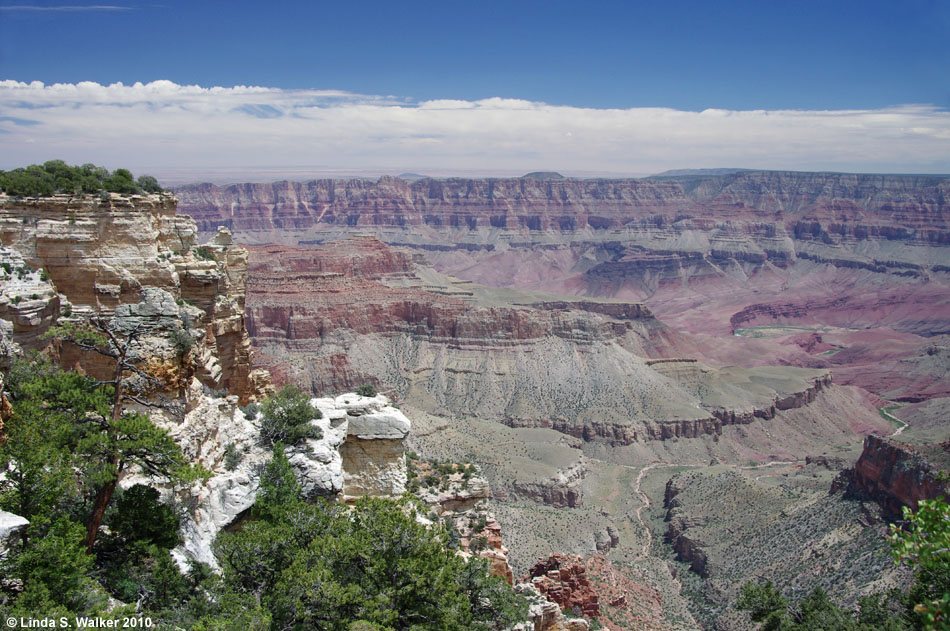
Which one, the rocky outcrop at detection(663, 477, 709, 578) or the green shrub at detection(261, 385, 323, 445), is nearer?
the green shrub at detection(261, 385, 323, 445)

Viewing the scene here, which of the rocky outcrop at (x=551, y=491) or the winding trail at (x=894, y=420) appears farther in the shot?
the winding trail at (x=894, y=420)

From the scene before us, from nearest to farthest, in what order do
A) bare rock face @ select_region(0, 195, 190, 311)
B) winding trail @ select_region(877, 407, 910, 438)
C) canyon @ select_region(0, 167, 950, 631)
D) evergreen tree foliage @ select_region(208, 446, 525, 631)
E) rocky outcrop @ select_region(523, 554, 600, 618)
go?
evergreen tree foliage @ select_region(208, 446, 525, 631)
bare rock face @ select_region(0, 195, 190, 311)
canyon @ select_region(0, 167, 950, 631)
rocky outcrop @ select_region(523, 554, 600, 618)
winding trail @ select_region(877, 407, 910, 438)

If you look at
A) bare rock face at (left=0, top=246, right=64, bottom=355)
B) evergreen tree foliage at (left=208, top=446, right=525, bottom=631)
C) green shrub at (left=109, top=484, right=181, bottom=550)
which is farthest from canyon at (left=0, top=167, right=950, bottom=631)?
evergreen tree foliage at (left=208, top=446, right=525, bottom=631)

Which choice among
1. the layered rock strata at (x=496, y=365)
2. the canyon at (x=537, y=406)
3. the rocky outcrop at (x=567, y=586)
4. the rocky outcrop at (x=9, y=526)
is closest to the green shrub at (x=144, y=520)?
the canyon at (x=537, y=406)

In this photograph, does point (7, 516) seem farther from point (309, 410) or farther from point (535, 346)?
point (535, 346)

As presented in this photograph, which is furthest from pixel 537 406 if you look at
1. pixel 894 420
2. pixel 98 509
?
pixel 98 509

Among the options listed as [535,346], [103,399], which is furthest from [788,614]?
[535,346]

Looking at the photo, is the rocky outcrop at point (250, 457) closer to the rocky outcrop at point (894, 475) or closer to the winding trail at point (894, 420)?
the rocky outcrop at point (894, 475)

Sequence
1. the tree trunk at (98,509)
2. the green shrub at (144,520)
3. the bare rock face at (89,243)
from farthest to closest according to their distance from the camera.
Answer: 1. the bare rock face at (89,243)
2. the green shrub at (144,520)
3. the tree trunk at (98,509)

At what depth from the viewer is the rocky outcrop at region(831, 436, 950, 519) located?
5050cm

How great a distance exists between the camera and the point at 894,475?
53.0 metres

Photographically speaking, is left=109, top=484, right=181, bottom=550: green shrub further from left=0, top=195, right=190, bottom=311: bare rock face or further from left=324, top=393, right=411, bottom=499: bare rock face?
left=324, top=393, right=411, bottom=499: bare rock face

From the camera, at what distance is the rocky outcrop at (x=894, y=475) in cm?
5050

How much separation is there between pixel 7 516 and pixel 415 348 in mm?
97914
